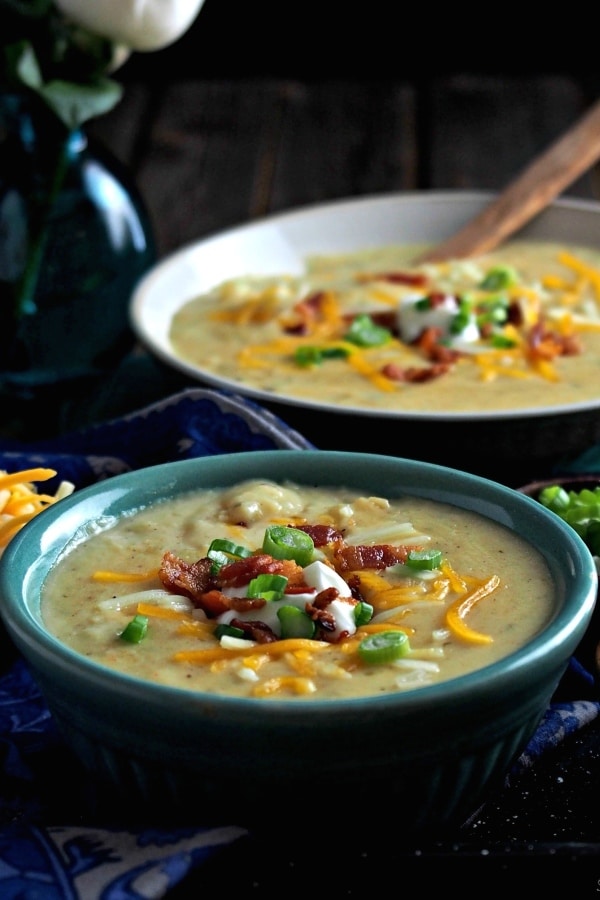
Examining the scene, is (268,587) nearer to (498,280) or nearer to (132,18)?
(132,18)

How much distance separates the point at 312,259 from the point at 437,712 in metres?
2.47

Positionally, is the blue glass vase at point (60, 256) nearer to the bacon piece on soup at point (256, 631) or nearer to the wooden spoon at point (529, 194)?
the wooden spoon at point (529, 194)

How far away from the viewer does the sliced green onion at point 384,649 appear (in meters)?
1.59

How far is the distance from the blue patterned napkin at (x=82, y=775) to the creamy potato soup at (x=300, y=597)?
0.20 metres

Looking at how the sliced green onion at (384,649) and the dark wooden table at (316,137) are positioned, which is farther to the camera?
the dark wooden table at (316,137)

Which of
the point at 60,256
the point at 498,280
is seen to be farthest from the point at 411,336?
the point at 60,256

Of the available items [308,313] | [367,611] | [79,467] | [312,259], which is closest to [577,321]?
[308,313]

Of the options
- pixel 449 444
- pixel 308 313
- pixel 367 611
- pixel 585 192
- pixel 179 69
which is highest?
pixel 367 611

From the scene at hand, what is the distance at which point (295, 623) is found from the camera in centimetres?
165

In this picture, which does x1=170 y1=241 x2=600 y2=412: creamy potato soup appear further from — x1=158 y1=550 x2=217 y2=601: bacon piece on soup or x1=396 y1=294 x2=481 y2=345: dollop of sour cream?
x1=158 y1=550 x2=217 y2=601: bacon piece on soup

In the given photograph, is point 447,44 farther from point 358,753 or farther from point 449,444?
point 358,753

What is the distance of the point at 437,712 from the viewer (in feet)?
4.93

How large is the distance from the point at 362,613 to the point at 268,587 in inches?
4.7

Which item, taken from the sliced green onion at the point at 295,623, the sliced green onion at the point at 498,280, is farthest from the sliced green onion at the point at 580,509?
the sliced green onion at the point at 498,280
